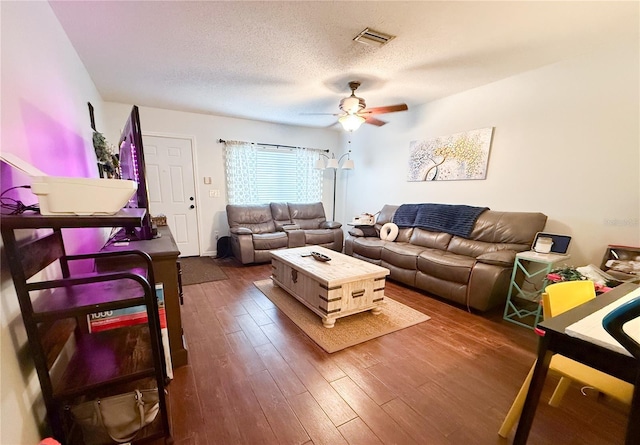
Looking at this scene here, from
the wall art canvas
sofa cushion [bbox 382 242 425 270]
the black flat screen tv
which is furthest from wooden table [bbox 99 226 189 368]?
the wall art canvas

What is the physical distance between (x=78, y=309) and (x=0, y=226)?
368mm

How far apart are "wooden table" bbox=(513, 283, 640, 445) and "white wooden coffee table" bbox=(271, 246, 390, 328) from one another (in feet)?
4.48

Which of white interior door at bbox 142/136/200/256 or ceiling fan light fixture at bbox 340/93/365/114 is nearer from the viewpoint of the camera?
ceiling fan light fixture at bbox 340/93/365/114

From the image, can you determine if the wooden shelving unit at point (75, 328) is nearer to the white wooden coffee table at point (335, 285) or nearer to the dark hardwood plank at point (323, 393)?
the dark hardwood plank at point (323, 393)

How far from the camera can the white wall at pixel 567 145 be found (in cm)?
214

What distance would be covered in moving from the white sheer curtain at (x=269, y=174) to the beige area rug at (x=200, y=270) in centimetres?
121

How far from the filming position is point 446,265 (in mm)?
2658

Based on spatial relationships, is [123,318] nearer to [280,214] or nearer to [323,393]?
[323,393]

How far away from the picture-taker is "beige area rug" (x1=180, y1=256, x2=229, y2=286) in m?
3.36

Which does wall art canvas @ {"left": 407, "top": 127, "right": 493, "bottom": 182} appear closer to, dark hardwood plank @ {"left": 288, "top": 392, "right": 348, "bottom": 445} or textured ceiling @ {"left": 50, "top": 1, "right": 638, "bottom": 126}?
textured ceiling @ {"left": 50, "top": 1, "right": 638, "bottom": 126}

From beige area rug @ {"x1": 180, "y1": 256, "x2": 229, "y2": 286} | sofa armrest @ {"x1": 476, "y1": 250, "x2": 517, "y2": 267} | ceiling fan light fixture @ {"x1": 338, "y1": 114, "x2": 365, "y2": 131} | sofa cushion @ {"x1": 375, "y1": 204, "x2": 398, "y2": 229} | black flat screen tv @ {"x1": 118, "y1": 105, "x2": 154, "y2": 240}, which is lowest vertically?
beige area rug @ {"x1": 180, "y1": 256, "x2": 229, "y2": 286}

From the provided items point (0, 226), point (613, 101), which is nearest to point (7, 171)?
point (0, 226)

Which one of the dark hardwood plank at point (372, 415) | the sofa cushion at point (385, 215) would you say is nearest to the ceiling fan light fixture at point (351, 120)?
the sofa cushion at point (385, 215)

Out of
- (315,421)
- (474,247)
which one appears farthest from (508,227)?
(315,421)
